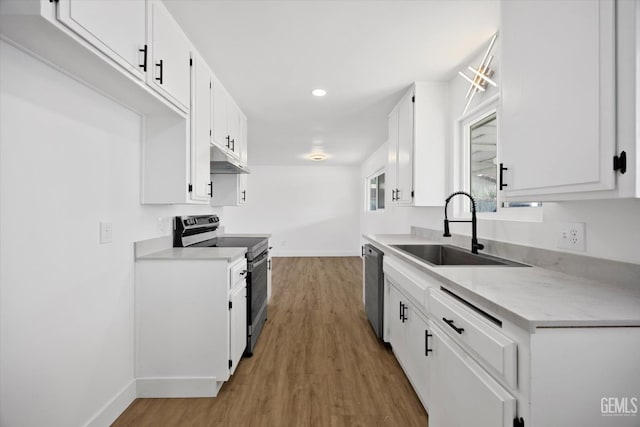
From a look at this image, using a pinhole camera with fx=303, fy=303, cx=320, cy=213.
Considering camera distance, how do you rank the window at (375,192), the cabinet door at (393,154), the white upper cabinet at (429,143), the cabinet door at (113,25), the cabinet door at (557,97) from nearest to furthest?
the cabinet door at (557,97) → the cabinet door at (113,25) → the white upper cabinet at (429,143) → the cabinet door at (393,154) → the window at (375,192)

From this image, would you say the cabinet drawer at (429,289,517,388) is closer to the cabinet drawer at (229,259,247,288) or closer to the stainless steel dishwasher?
the stainless steel dishwasher

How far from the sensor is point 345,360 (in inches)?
95.7

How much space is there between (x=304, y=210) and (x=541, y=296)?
23.1 feet

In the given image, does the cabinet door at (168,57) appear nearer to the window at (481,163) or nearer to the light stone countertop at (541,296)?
the light stone countertop at (541,296)

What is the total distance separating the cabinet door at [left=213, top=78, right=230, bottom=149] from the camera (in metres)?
2.63

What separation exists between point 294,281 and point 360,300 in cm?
149

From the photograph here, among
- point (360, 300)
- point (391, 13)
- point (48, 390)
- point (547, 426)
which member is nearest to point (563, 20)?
point (391, 13)

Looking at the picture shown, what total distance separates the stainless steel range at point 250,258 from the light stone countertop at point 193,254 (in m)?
0.23

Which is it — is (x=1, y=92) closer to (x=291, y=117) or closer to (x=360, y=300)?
(x=291, y=117)

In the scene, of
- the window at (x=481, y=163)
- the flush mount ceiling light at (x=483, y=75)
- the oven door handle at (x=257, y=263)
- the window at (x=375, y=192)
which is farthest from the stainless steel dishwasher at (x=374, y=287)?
the window at (x=375, y=192)

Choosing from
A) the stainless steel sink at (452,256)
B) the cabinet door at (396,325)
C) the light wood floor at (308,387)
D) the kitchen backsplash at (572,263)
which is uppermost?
the kitchen backsplash at (572,263)

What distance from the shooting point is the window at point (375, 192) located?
21.7 feet

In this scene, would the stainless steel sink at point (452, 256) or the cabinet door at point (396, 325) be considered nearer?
the stainless steel sink at point (452, 256)

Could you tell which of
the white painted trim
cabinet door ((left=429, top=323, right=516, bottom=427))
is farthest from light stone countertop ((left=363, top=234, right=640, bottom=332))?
the white painted trim
